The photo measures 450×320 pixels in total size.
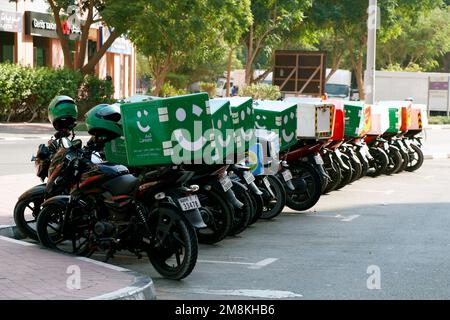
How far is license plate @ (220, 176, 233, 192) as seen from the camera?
33.8 ft

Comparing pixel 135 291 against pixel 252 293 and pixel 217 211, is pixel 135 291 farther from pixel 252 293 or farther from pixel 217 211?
pixel 217 211

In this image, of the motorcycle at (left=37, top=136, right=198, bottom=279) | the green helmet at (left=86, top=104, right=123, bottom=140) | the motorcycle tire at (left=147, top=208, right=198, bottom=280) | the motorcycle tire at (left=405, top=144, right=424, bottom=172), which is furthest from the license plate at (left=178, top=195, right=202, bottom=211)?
the motorcycle tire at (left=405, top=144, right=424, bottom=172)

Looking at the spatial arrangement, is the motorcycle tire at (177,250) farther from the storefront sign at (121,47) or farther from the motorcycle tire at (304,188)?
the storefront sign at (121,47)

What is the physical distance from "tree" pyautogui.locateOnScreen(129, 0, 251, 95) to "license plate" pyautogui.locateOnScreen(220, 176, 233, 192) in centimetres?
2151

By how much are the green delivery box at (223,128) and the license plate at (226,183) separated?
19cm

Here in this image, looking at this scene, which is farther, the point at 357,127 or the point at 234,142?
the point at 357,127

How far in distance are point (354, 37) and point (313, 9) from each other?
5065 millimetres

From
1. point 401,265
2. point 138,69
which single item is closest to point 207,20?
point 401,265

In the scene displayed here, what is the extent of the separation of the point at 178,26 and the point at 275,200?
20.5m

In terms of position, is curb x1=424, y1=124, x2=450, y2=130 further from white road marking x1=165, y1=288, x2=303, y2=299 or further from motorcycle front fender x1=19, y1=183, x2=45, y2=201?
white road marking x1=165, y1=288, x2=303, y2=299

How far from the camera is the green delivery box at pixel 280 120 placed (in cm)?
1286

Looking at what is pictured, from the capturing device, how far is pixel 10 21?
38.3 m

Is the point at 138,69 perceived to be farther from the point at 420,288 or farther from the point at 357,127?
the point at 420,288
